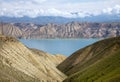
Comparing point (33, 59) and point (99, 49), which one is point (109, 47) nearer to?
point (99, 49)

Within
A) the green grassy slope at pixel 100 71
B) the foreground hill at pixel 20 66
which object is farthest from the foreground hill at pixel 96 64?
the foreground hill at pixel 20 66

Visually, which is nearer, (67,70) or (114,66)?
(114,66)

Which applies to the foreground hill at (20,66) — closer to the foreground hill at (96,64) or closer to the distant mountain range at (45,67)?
the distant mountain range at (45,67)

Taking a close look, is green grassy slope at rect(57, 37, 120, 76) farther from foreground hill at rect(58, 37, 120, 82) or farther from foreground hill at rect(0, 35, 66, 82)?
foreground hill at rect(0, 35, 66, 82)

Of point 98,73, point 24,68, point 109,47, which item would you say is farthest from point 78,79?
point 109,47

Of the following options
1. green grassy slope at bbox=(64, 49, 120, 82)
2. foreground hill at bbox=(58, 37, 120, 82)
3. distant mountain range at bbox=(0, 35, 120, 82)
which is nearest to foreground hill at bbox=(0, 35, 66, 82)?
distant mountain range at bbox=(0, 35, 120, 82)

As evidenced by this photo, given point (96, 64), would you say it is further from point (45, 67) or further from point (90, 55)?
point (90, 55)

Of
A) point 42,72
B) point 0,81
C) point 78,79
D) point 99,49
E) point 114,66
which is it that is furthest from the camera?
point 99,49
